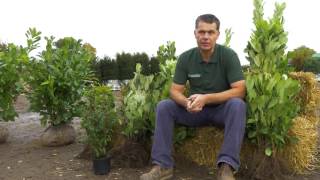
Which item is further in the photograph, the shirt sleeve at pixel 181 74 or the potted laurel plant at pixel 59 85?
the potted laurel plant at pixel 59 85

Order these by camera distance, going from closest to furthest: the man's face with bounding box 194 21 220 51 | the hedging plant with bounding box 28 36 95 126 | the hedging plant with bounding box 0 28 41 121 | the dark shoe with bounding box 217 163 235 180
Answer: the dark shoe with bounding box 217 163 235 180 < the man's face with bounding box 194 21 220 51 < the hedging plant with bounding box 28 36 95 126 < the hedging plant with bounding box 0 28 41 121

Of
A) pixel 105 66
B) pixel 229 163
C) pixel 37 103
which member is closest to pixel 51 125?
pixel 37 103

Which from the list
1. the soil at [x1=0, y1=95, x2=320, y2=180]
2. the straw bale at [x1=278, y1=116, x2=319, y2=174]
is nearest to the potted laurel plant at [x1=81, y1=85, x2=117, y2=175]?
the soil at [x1=0, y1=95, x2=320, y2=180]

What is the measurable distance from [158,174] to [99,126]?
81cm

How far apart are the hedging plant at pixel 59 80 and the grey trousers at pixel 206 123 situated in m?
2.06

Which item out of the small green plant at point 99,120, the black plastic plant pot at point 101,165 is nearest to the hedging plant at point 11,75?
the small green plant at point 99,120

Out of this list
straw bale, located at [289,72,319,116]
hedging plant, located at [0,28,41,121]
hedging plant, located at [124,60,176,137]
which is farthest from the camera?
hedging plant, located at [0,28,41,121]

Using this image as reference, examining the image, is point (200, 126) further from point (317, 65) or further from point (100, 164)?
point (317, 65)

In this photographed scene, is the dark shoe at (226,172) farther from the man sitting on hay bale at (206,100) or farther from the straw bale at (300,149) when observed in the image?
the straw bale at (300,149)

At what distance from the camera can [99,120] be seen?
15.3ft

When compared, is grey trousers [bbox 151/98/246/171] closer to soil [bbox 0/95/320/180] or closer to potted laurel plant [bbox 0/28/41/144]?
soil [bbox 0/95/320/180]

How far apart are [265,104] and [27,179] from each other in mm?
2490

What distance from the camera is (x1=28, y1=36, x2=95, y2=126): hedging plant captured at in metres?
6.00

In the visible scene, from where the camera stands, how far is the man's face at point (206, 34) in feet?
14.3
